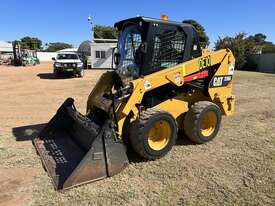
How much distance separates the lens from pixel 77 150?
5.41 meters

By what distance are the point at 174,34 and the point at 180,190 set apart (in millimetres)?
2871

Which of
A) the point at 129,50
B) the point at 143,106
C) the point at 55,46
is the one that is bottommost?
the point at 143,106

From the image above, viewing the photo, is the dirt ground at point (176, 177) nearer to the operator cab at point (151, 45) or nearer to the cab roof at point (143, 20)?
the operator cab at point (151, 45)

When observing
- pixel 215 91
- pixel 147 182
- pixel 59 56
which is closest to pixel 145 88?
pixel 147 182

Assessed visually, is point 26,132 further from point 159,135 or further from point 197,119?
point 197,119

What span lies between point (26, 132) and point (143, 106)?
120 inches

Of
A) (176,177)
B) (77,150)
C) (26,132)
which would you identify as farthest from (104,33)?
(176,177)

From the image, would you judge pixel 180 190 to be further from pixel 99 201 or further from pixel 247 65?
pixel 247 65

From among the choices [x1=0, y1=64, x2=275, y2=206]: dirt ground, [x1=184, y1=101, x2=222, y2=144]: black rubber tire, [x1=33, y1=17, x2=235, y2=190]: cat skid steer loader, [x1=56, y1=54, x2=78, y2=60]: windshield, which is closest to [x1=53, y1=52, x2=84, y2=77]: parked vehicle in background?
[x1=56, y1=54, x2=78, y2=60]: windshield

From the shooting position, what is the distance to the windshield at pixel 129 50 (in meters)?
5.58

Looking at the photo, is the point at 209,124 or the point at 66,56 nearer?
the point at 209,124

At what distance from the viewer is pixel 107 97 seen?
6098 millimetres

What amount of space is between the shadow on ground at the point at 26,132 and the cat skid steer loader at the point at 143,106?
0.73m

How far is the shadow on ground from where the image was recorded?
6.58m
